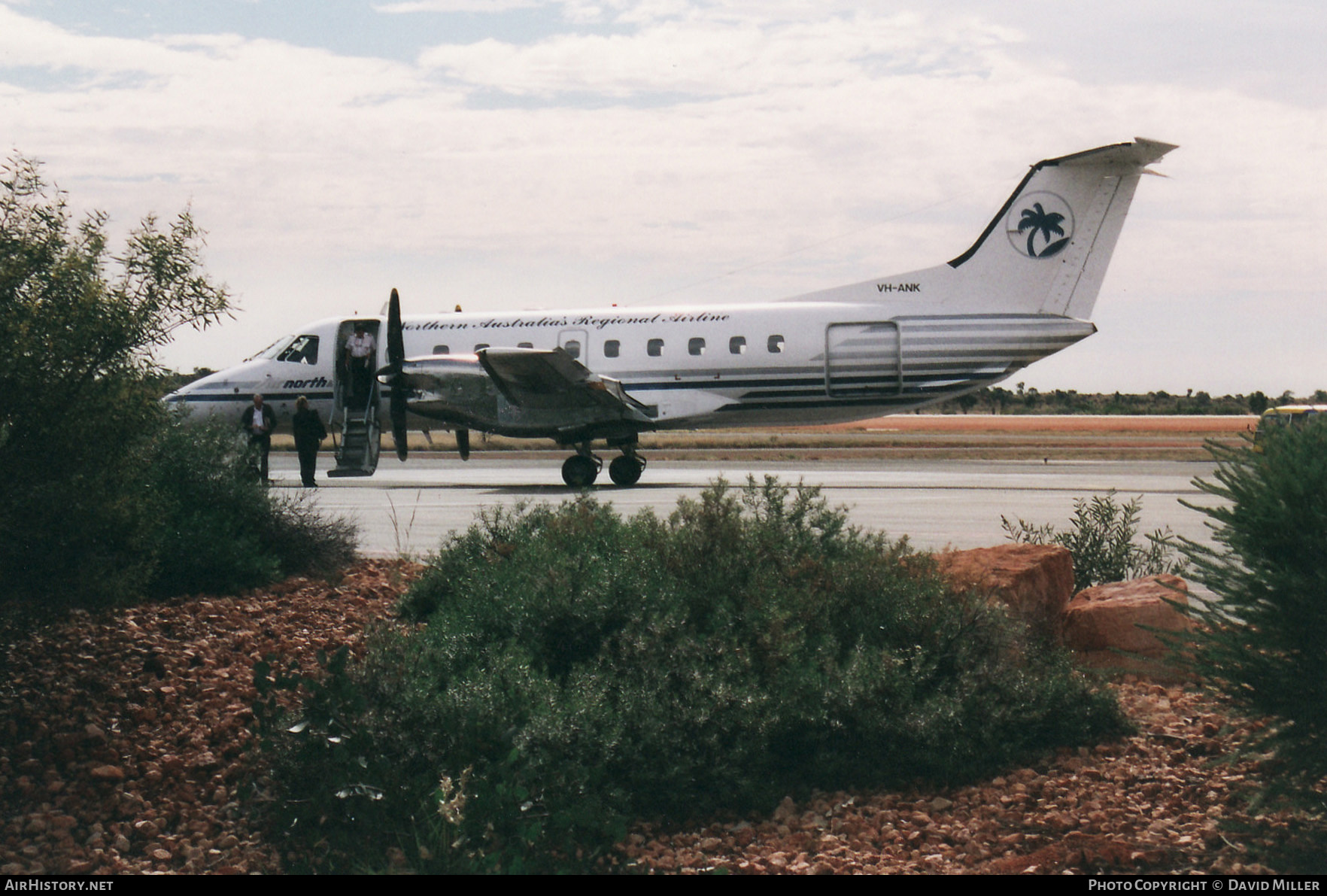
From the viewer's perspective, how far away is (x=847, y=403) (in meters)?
24.1

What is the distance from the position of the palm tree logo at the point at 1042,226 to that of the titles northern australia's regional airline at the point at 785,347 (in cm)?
3

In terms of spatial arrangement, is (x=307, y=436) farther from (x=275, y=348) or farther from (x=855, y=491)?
(x=855, y=491)

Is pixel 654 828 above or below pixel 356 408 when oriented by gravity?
below

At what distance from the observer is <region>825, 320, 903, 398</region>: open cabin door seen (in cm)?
2369

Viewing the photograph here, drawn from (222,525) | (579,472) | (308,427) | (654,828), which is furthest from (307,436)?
(654,828)

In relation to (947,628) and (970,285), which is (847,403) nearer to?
(970,285)

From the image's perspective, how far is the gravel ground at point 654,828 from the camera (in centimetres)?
495

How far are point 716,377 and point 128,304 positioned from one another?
718 inches

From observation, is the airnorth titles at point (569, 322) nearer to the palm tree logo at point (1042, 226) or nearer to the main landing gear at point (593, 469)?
the main landing gear at point (593, 469)

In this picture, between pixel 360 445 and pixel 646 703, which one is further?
pixel 360 445

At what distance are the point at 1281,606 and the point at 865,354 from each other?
18968 millimetres

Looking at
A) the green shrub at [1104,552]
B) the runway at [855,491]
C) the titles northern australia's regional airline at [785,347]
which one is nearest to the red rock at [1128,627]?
the green shrub at [1104,552]

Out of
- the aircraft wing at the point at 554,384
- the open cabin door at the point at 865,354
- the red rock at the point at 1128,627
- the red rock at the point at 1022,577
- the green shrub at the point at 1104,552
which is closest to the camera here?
the red rock at the point at 1128,627

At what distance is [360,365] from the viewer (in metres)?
24.2
